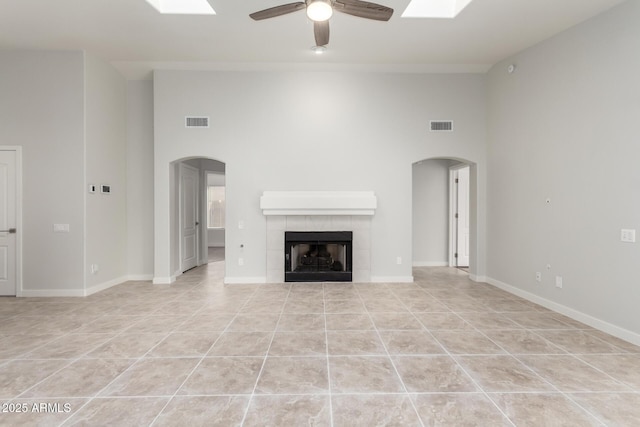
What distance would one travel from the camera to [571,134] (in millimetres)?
3736

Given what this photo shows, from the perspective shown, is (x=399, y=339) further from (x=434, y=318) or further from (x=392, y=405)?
(x=392, y=405)

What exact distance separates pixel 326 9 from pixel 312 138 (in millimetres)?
2736

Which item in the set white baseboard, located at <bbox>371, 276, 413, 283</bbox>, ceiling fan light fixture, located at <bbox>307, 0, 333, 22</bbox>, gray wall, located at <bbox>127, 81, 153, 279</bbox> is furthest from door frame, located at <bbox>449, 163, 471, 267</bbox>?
gray wall, located at <bbox>127, 81, 153, 279</bbox>

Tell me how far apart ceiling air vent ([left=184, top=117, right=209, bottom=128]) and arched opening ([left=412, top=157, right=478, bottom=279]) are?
175 inches

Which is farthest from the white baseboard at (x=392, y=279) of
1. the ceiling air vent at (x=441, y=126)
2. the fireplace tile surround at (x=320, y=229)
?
the ceiling air vent at (x=441, y=126)

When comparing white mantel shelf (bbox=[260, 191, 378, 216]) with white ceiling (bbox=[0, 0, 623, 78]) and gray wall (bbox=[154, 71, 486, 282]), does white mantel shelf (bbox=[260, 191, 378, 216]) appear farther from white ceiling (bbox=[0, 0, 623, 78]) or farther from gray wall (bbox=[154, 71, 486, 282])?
white ceiling (bbox=[0, 0, 623, 78])

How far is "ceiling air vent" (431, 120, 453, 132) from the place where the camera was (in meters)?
5.43

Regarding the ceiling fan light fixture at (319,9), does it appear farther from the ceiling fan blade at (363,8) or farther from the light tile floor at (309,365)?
the light tile floor at (309,365)

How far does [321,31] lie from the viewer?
3158 mm

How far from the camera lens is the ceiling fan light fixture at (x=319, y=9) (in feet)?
8.73

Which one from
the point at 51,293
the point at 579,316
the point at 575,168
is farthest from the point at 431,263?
the point at 51,293

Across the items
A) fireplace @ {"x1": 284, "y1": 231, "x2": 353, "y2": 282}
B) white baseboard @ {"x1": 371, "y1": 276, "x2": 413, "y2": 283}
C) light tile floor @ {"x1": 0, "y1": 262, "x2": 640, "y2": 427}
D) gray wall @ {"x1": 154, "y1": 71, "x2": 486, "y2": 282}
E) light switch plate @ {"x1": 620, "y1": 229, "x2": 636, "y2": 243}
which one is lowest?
light tile floor @ {"x1": 0, "y1": 262, "x2": 640, "y2": 427}

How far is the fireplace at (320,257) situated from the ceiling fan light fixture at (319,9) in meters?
3.35

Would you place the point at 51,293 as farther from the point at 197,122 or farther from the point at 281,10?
the point at 281,10
